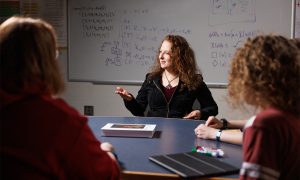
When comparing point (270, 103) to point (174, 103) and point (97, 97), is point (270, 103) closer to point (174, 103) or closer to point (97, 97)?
point (174, 103)

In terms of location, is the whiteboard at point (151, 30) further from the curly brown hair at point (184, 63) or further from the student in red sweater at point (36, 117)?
the student in red sweater at point (36, 117)

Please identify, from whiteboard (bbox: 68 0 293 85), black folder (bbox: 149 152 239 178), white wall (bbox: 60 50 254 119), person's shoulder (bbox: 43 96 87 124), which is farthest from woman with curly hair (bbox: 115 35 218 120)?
person's shoulder (bbox: 43 96 87 124)

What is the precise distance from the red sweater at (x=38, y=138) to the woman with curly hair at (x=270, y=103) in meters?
0.54

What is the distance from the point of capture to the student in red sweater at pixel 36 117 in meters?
1.06

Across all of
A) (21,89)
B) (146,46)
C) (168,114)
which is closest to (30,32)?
(21,89)

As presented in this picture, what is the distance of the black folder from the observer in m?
1.37

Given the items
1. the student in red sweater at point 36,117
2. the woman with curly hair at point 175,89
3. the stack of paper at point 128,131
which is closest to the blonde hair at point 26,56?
the student in red sweater at point 36,117

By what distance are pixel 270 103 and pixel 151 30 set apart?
104 inches

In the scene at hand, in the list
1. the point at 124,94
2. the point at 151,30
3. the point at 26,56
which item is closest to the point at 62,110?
the point at 26,56

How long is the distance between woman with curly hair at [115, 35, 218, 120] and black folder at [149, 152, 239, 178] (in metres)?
1.36

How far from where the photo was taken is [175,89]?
299cm

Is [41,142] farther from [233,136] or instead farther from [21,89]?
[233,136]

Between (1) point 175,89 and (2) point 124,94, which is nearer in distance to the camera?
(2) point 124,94

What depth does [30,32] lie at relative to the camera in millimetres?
1138
